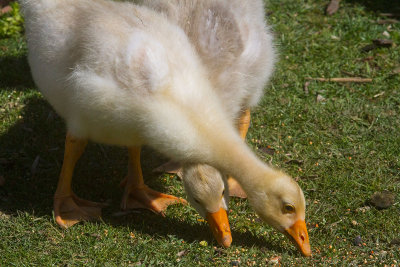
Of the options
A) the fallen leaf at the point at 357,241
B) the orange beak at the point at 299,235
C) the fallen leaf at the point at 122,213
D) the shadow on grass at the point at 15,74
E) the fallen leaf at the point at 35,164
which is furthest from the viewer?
the shadow on grass at the point at 15,74

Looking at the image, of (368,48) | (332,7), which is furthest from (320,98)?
(332,7)

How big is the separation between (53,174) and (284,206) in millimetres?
2356

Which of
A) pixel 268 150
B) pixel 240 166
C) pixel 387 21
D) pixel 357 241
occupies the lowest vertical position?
pixel 268 150

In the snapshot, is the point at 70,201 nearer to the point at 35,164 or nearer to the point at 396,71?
the point at 35,164

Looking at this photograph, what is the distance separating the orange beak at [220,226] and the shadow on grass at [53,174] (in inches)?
8.3

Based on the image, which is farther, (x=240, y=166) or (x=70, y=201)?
(x=70, y=201)

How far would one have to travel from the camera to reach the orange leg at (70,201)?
4859 mm

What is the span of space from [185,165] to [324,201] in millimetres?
1429

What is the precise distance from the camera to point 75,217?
15.9ft

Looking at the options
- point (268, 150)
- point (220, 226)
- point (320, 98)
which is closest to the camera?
point (220, 226)

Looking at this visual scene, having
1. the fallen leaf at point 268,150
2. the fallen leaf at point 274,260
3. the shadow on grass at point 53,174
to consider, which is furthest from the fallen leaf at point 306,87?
the fallen leaf at point 274,260

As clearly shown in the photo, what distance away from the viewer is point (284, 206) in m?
4.14

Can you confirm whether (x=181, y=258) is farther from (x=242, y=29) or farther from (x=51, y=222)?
(x=242, y=29)

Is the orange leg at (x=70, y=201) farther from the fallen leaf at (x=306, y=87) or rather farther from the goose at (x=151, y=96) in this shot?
the fallen leaf at (x=306, y=87)
